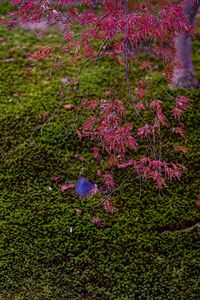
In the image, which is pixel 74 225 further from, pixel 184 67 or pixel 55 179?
pixel 184 67

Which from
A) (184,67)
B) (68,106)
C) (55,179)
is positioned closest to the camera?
(55,179)

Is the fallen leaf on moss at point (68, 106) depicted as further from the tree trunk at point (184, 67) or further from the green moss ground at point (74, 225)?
the tree trunk at point (184, 67)

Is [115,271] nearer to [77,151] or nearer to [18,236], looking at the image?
[18,236]

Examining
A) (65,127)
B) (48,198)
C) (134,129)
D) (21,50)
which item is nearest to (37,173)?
(48,198)

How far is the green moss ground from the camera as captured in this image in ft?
11.7

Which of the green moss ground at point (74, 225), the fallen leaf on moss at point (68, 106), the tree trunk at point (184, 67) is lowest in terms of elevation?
the green moss ground at point (74, 225)

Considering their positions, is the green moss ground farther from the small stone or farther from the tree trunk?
the tree trunk

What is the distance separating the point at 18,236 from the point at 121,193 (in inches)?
40.8

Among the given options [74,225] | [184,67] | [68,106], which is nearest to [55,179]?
[74,225]

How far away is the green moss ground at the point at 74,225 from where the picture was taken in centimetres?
→ 357

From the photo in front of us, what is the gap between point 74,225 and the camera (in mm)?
4000

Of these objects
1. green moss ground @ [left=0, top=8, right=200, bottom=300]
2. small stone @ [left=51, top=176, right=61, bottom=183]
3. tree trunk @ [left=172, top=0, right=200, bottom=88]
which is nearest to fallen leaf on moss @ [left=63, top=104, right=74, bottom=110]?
green moss ground @ [left=0, top=8, right=200, bottom=300]

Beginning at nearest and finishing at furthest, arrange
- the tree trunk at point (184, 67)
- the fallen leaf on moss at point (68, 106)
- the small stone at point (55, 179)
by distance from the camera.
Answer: the small stone at point (55, 179), the fallen leaf on moss at point (68, 106), the tree trunk at point (184, 67)

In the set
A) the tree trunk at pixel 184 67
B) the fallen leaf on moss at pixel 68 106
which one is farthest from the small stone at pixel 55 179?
the tree trunk at pixel 184 67
